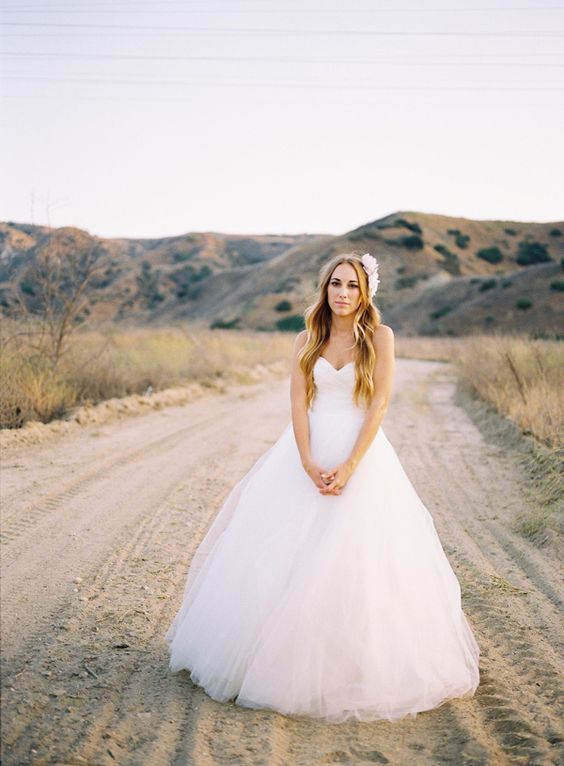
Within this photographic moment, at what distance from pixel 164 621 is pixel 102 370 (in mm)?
9125

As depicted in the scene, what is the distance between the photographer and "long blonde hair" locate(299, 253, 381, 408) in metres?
3.71

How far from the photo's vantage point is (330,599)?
3.28 m

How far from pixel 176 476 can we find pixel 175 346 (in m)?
11.8

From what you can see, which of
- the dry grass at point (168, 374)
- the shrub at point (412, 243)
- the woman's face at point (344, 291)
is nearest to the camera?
the woman's face at point (344, 291)

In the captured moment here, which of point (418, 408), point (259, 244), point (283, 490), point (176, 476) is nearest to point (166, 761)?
point (283, 490)

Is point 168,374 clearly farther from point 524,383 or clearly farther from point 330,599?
point 330,599

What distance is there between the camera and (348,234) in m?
80.4

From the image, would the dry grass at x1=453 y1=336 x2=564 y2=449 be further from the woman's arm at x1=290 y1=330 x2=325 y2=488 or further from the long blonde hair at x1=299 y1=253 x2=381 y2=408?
the woman's arm at x1=290 y1=330 x2=325 y2=488

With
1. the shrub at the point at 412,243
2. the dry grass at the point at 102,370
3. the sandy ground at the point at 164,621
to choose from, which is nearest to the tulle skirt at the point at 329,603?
the sandy ground at the point at 164,621

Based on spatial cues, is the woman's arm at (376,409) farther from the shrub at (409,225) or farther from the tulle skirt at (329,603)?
the shrub at (409,225)

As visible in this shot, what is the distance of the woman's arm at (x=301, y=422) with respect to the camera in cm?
353

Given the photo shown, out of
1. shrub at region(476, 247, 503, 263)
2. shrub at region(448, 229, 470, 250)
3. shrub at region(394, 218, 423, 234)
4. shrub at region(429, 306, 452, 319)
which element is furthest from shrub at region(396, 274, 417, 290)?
shrub at region(448, 229, 470, 250)

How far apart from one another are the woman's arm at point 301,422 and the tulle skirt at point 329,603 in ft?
0.20

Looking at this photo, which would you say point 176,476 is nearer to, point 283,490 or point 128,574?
point 128,574
